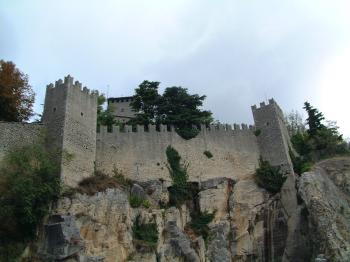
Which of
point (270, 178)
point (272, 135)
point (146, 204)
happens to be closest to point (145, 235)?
point (146, 204)

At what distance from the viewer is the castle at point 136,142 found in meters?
24.5

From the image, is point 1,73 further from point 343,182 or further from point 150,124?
point 343,182

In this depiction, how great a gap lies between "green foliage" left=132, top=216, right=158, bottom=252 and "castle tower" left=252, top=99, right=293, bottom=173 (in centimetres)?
1119

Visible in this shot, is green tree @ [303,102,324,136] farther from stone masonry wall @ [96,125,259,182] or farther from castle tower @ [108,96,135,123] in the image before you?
castle tower @ [108,96,135,123]

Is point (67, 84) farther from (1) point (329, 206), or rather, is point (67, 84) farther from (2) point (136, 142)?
(1) point (329, 206)

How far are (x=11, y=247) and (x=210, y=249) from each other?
12.3 metres

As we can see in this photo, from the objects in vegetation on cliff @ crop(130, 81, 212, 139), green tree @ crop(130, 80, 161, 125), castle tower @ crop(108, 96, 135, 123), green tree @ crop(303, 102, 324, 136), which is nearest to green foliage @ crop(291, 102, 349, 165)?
green tree @ crop(303, 102, 324, 136)

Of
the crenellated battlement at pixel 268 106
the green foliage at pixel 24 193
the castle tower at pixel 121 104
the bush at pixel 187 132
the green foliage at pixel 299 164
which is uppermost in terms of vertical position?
→ the castle tower at pixel 121 104

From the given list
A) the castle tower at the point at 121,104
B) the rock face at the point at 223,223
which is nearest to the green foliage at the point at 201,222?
the rock face at the point at 223,223

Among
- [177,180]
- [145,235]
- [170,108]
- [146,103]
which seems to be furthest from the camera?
[146,103]

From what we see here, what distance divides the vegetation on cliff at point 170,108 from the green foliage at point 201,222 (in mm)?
5969

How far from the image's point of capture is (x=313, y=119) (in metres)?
37.7

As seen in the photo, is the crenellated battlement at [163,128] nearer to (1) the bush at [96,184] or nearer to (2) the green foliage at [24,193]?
(1) the bush at [96,184]

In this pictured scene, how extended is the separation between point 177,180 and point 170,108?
23.9 feet
